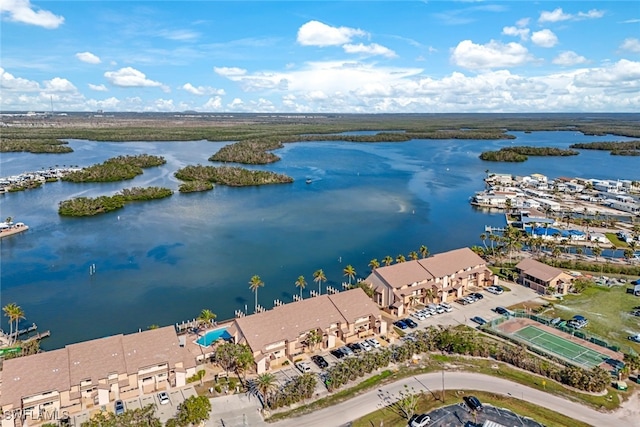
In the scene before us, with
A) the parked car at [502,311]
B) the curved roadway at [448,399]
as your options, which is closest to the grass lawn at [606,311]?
the parked car at [502,311]

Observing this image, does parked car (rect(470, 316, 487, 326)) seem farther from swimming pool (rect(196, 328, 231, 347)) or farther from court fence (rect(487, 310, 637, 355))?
swimming pool (rect(196, 328, 231, 347))

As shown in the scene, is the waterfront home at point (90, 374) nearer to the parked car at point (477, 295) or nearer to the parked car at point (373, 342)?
the parked car at point (373, 342)

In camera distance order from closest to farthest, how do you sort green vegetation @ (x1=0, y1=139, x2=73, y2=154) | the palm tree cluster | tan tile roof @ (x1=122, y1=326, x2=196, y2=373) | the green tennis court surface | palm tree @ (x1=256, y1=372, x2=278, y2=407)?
palm tree @ (x1=256, y1=372, x2=278, y2=407)
tan tile roof @ (x1=122, y1=326, x2=196, y2=373)
the green tennis court surface
the palm tree cluster
green vegetation @ (x1=0, y1=139, x2=73, y2=154)

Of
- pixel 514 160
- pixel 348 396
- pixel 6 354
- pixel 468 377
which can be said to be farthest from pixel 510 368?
pixel 514 160

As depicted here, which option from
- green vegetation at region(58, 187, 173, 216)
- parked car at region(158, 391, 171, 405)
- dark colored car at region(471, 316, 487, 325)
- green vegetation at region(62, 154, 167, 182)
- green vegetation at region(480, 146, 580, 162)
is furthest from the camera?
green vegetation at region(480, 146, 580, 162)

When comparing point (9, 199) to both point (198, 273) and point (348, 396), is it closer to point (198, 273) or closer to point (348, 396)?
point (198, 273)

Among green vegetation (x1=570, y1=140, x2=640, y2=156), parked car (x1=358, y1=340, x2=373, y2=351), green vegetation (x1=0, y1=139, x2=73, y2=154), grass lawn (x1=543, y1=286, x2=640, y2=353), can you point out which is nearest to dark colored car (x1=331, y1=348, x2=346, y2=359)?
parked car (x1=358, y1=340, x2=373, y2=351)
